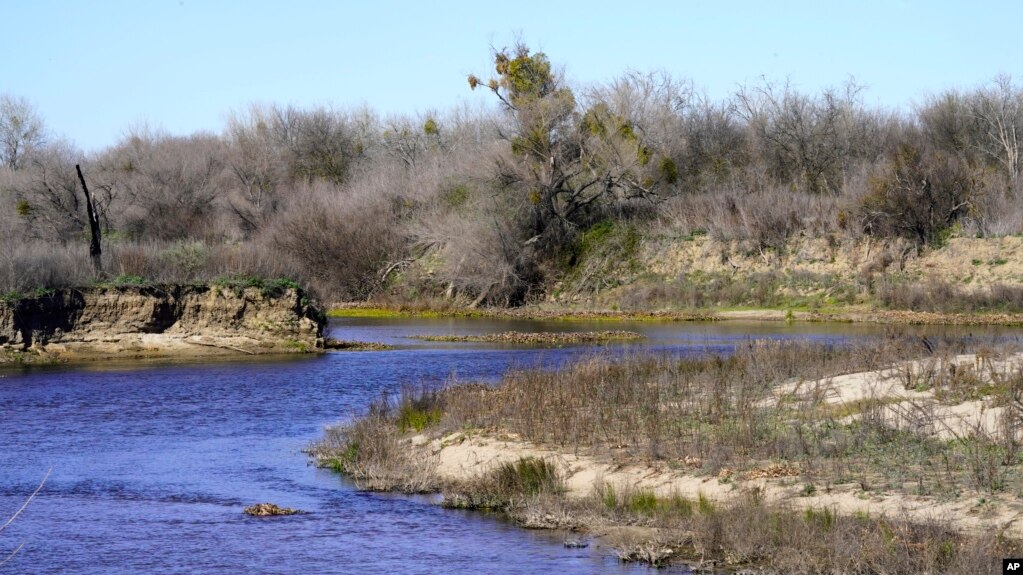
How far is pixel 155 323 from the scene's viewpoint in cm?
4047

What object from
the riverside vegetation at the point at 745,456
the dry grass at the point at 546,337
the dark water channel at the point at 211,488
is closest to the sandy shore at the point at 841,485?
the riverside vegetation at the point at 745,456

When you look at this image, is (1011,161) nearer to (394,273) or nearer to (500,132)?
(500,132)

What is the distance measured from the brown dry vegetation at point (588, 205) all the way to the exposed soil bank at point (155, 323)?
1.54m

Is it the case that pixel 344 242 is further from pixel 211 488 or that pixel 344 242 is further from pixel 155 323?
pixel 211 488

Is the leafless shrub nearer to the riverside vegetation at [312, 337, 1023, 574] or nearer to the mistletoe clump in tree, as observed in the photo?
the mistletoe clump in tree

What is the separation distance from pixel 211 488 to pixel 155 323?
76.2 feet

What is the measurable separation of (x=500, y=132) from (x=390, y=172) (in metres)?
17.5

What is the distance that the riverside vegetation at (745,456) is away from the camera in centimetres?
1269

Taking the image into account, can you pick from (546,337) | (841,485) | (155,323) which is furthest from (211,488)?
(546,337)

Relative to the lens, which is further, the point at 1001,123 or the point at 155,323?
the point at 1001,123

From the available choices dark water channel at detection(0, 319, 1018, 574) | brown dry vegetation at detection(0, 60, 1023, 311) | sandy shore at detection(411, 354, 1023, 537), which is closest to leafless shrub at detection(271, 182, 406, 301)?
brown dry vegetation at detection(0, 60, 1023, 311)

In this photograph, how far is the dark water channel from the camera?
46.6 ft

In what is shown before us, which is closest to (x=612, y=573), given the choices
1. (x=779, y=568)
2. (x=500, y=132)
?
(x=779, y=568)

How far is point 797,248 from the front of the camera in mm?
65125
